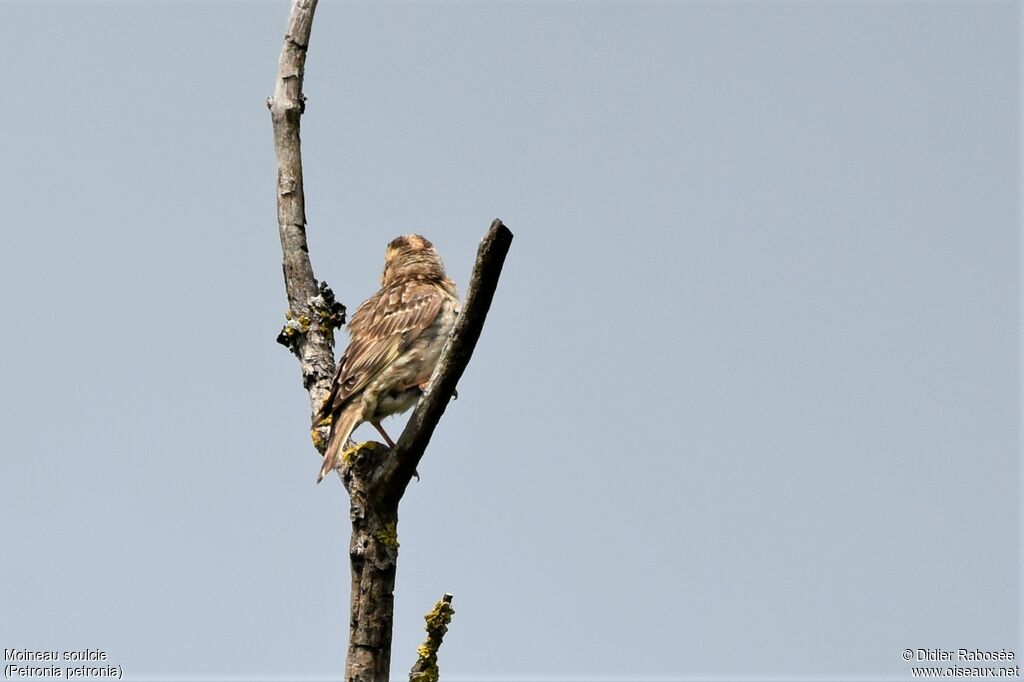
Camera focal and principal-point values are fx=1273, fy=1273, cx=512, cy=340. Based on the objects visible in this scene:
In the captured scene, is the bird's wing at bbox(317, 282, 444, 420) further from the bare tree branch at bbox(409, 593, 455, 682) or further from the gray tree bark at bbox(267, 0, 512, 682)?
the bare tree branch at bbox(409, 593, 455, 682)

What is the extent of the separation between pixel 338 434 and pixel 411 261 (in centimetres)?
283

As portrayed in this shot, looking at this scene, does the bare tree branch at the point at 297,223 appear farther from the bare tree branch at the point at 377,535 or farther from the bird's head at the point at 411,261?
the bird's head at the point at 411,261

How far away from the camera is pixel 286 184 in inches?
321

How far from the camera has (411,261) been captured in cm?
1001

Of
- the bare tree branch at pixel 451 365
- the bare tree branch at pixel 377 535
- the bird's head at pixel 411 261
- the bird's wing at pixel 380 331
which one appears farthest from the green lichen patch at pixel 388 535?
the bird's head at pixel 411 261

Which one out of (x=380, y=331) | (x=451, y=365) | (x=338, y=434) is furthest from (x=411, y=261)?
(x=451, y=365)

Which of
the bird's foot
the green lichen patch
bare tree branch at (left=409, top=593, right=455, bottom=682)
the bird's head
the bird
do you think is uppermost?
the bird's head

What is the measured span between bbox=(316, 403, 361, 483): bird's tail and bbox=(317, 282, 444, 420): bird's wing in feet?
0.24

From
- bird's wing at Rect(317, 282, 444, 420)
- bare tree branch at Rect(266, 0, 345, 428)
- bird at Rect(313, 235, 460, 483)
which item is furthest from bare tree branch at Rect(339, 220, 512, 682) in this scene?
bare tree branch at Rect(266, 0, 345, 428)

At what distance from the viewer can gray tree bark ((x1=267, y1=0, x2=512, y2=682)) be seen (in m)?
5.93

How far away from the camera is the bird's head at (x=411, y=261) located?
32.1 feet

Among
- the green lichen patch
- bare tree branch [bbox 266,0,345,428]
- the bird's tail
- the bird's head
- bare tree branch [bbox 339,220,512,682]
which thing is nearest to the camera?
bare tree branch [bbox 339,220,512,682]

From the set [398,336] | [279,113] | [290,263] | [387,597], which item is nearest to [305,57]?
[279,113]

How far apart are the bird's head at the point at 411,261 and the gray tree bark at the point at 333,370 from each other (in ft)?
5.52
